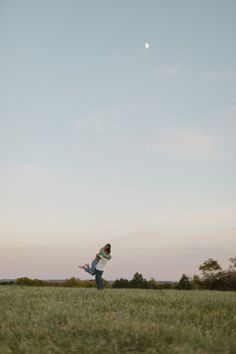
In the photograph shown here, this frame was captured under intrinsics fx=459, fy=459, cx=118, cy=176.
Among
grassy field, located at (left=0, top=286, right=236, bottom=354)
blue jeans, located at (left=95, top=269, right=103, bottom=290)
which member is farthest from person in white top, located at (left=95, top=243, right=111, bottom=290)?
grassy field, located at (left=0, top=286, right=236, bottom=354)

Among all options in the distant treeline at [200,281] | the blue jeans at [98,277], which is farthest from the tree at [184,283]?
the blue jeans at [98,277]

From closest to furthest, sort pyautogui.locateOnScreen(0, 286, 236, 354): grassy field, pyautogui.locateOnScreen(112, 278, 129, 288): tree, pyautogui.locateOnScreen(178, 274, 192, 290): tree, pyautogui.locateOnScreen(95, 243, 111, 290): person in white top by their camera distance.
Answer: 1. pyautogui.locateOnScreen(0, 286, 236, 354): grassy field
2. pyautogui.locateOnScreen(95, 243, 111, 290): person in white top
3. pyautogui.locateOnScreen(112, 278, 129, 288): tree
4. pyautogui.locateOnScreen(178, 274, 192, 290): tree

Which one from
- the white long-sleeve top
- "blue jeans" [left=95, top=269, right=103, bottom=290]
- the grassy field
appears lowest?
the grassy field

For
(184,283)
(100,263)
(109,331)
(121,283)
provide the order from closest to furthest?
(109,331) → (100,263) → (121,283) → (184,283)

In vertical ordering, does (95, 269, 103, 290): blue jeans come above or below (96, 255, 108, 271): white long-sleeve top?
below

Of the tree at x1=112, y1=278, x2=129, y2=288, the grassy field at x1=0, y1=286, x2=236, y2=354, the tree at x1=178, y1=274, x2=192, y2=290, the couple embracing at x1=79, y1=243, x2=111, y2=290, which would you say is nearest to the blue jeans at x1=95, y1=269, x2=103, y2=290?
the couple embracing at x1=79, y1=243, x2=111, y2=290

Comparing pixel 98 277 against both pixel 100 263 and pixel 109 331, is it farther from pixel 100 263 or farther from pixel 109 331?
pixel 109 331

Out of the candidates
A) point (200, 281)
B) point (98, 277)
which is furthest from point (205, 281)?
point (98, 277)

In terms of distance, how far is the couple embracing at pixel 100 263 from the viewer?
21094mm

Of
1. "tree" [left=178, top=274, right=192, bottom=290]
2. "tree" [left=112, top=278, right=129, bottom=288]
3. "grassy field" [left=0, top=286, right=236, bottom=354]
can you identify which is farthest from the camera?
"tree" [left=178, top=274, right=192, bottom=290]

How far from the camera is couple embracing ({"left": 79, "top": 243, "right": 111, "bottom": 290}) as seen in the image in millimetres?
21094

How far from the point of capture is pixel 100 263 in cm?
2106

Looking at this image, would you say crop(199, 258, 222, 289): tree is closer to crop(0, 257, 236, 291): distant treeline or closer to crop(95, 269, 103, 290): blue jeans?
crop(0, 257, 236, 291): distant treeline

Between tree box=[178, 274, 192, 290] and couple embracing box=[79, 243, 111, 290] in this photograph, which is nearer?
couple embracing box=[79, 243, 111, 290]
